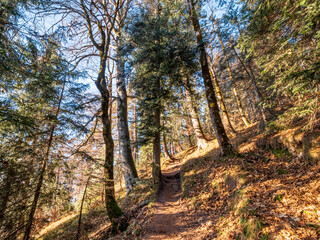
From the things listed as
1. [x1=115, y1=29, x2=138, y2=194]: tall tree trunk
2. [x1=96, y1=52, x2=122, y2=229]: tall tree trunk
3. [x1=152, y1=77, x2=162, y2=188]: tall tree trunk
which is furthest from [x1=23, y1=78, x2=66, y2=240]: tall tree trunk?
[x1=152, y1=77, x2=162, y2=188]: tall tree trunk

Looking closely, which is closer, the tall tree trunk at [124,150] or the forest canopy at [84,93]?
the forest canopy at [84,93]

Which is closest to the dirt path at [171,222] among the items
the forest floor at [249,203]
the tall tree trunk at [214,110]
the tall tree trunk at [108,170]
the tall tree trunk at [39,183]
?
the forest floor at [249,203]

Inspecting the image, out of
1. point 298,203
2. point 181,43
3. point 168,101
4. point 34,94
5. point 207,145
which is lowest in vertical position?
point 298,203

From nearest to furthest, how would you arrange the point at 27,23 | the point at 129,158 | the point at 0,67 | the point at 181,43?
the point at 0,67 < the point at 27,23 < the point at 181,43 < the point at 129,158

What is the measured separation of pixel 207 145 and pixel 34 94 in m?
12.2

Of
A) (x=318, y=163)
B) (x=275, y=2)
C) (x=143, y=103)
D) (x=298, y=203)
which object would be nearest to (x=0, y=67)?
(x=143, y=103)

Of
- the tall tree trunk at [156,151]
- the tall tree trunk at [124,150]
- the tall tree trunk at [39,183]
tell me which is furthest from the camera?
the tall tree trunk at [124,150]

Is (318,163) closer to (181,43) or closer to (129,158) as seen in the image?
(181,43)

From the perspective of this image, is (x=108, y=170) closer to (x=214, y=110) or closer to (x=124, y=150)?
(x=124, y=150)

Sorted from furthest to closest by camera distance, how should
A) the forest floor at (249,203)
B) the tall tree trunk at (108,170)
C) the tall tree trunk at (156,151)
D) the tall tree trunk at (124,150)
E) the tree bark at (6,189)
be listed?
the tall tree trunk at (124,150)
the tall tree trunk at (156,151)
the tall tree trunk at (108,170)
the tree bark at (6,189)
the forest floor at (249,203)

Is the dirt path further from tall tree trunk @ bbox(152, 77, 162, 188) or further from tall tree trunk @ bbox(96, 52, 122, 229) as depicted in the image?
tall tree trunk @ bbox(96, 52, 122, 229)

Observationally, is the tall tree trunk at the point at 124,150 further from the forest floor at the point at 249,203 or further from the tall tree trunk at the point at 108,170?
the tall tree trunk at the point at 108,170

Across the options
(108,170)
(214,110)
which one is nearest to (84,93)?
(108,170)

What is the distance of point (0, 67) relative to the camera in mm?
4922
